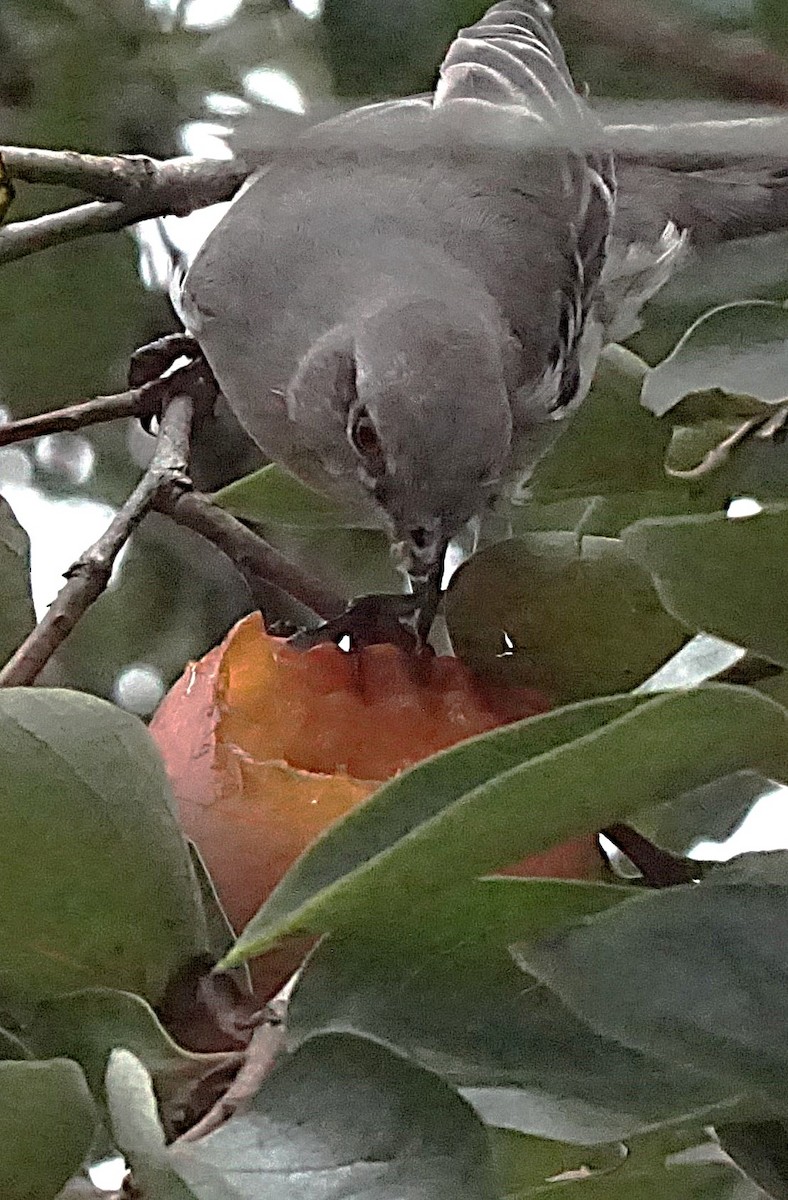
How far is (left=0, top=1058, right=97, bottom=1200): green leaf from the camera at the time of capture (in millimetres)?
359

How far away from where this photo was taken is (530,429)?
106 centimetres

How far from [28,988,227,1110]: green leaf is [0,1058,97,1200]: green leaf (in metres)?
0.03

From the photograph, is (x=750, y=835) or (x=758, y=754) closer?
(x=758, y=754)

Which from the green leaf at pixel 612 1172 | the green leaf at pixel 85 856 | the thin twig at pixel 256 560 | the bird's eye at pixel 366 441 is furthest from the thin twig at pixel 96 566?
the bird's eye at pixel 366 441

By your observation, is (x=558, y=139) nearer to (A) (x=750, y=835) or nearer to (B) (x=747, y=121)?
(B) (x=747, y=121)

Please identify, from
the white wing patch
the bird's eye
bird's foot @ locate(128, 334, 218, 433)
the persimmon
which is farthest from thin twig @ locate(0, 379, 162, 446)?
the bird's eye

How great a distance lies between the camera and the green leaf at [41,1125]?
359 millimetres

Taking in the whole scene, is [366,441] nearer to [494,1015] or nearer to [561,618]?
[561,618]

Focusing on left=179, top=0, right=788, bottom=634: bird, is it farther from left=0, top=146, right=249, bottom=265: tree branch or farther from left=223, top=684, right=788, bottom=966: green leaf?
left=223, top=684, right=788, bottom=966: green leaf

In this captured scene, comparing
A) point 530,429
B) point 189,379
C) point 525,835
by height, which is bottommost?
point 530,429

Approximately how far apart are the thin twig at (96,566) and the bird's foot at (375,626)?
8 cm

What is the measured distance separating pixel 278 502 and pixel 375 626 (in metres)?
0.08

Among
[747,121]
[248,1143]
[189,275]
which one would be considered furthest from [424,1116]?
[189,275]

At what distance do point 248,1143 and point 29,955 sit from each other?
0.31ft
